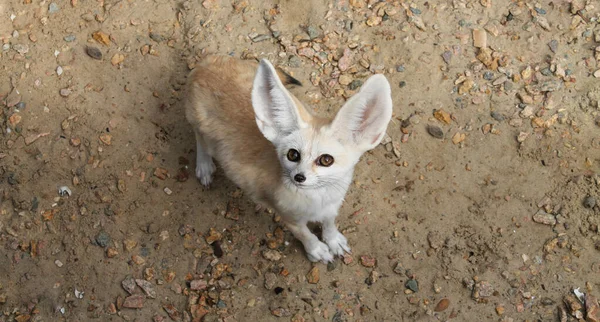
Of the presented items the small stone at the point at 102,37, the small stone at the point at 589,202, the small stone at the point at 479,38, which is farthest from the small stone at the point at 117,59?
the small stone at the point at 589,202

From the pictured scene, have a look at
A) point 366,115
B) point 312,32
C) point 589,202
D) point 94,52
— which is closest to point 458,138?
point 589,202

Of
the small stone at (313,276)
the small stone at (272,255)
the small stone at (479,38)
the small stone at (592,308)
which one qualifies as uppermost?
the small stone at (479,38)

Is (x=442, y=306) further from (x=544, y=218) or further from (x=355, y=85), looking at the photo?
(x=355, y=85)

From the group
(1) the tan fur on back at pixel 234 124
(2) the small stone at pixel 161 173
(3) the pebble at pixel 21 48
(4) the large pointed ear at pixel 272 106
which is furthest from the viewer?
(3) the pebble at pixel 21 48

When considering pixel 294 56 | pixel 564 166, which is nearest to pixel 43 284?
pixel 294 56

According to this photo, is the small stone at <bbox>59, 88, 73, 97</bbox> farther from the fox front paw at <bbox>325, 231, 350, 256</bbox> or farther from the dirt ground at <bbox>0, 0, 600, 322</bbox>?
the fox front paw at <bbox>325, 231, 350, 256</bbox>

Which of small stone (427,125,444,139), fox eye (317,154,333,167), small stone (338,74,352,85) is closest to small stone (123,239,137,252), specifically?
fox eye (317,154,333,167)

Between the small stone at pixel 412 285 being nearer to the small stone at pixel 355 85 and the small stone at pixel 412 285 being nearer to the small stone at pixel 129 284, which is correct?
the small stone at pixel 355 85
